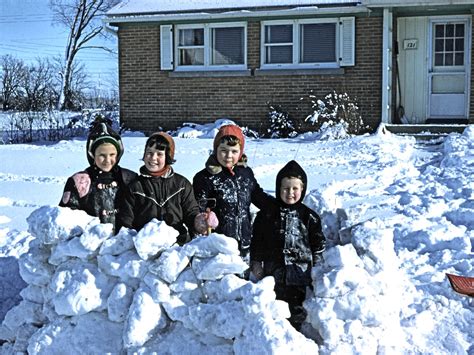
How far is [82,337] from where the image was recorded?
3900 mm

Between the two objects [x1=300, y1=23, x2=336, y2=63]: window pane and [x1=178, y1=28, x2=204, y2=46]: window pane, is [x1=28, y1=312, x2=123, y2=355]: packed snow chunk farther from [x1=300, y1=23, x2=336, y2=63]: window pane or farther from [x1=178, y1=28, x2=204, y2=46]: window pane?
[x1=178, y1=28, x2=204, y2=46]: window pane

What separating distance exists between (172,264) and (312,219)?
1.06m

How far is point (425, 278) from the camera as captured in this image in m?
5.40

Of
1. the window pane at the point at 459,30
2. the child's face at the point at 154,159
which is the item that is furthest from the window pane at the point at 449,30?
the child's face at the point at 154,159

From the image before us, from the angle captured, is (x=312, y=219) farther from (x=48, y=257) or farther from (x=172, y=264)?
(x=48, y=257)

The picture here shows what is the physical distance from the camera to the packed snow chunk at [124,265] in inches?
153

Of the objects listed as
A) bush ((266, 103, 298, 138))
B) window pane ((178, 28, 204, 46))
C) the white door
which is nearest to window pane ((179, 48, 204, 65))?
window pane ((178, 28, 204, 46))

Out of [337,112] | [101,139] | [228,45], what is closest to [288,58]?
[228,45]

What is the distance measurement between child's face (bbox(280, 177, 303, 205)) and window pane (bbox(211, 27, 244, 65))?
38.7 feet

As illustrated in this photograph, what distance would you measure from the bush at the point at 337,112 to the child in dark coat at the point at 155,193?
34.3 ft

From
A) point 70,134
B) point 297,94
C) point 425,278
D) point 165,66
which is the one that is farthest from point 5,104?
point 425,278

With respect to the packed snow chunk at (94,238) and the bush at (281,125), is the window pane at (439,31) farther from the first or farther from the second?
the packed snow chunk at (94,238)

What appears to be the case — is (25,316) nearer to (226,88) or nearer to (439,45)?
(226,88)

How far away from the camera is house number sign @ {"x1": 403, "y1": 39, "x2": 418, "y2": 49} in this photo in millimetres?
15188
